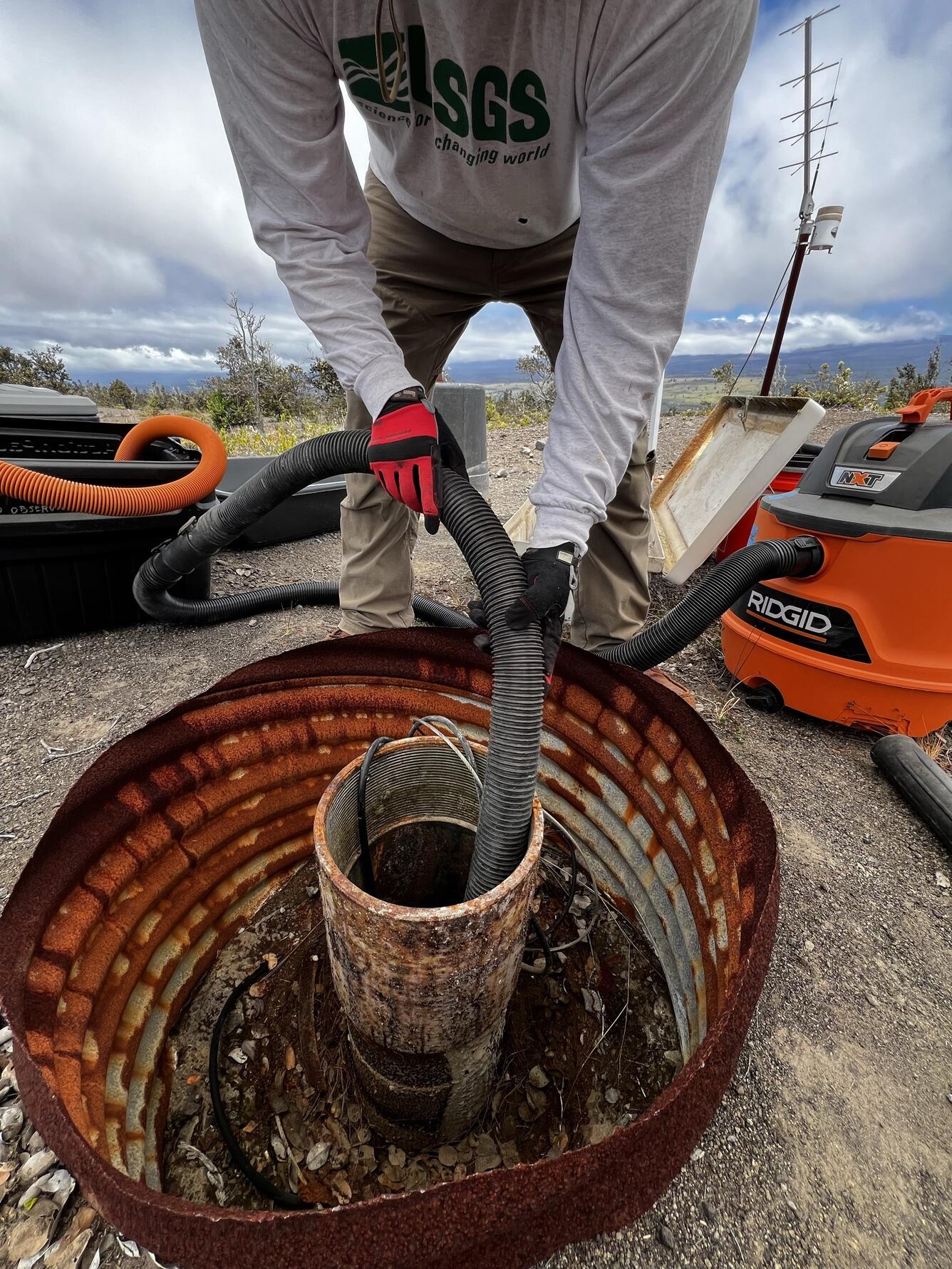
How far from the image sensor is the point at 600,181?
39.1 inches

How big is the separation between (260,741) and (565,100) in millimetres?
1445

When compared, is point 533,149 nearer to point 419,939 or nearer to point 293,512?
point 419,939

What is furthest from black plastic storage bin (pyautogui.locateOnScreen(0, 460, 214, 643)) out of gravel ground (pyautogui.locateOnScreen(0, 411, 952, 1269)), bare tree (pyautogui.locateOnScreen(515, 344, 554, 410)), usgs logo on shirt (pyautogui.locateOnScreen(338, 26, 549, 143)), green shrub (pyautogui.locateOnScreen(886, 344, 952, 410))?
green shrub (pyautogui.locateOnScreen(886, 344, 952, 410))

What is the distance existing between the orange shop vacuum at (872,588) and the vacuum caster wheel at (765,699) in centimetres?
4

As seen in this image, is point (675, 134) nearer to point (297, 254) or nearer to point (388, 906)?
point (297, 254)

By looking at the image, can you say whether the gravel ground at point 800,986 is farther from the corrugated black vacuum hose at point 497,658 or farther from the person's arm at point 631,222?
the person's arm at point 631,222

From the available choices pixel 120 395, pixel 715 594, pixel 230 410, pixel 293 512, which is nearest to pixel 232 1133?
pixel 715 594

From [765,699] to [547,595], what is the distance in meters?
1.50

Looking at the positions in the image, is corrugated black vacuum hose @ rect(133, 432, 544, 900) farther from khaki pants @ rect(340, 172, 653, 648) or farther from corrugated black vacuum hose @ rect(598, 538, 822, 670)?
corrugated black vacuum hose @ rect(598, 538, 822, 670)

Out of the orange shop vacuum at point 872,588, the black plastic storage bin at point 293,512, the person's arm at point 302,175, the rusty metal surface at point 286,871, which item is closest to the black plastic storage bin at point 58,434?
the black plastic storage bin at point 293,512

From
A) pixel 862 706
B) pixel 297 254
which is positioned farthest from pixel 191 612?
pixel 862 706

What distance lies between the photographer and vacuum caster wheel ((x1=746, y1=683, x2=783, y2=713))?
212cm

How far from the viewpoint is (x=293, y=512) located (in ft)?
10.8

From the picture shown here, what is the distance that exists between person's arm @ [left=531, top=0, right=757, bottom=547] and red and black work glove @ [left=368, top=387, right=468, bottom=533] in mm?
192
